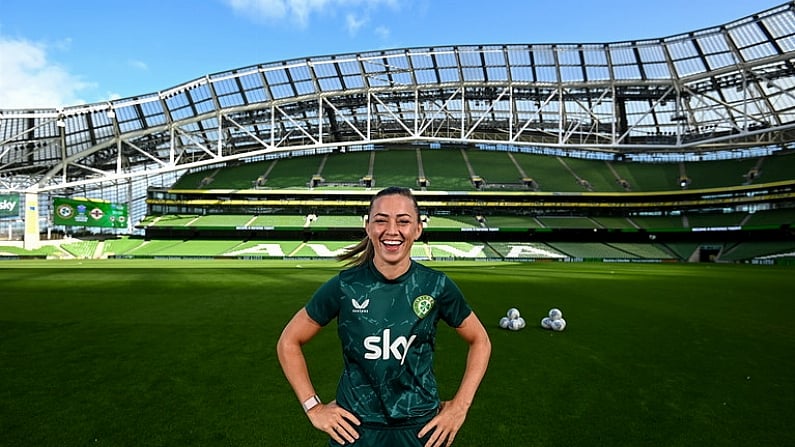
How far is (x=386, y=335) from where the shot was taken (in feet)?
6.94

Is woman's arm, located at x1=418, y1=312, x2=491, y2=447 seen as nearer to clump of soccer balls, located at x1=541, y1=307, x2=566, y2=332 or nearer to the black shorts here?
the black shorts

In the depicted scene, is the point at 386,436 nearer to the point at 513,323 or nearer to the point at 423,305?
the point at 423,305

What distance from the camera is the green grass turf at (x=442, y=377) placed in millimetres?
3955

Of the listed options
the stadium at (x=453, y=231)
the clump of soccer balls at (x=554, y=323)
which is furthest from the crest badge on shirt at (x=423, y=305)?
the clump of soccer balls at (x=554, y=323)

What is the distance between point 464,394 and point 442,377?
348 centimetres

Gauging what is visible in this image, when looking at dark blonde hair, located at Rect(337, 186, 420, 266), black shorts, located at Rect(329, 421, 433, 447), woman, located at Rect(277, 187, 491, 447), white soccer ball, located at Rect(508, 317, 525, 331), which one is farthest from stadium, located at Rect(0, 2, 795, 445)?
black shorts, located at Rect(329, 421, 433, 447)

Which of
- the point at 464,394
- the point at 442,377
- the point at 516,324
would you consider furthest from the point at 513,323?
the point at 464,394

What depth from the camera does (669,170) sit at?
5656cm

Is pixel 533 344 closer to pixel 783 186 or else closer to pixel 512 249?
pixel 512 249

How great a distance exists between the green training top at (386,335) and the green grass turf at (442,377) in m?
1.99

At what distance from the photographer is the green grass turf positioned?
13.0ft

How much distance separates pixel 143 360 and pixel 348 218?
154 ft

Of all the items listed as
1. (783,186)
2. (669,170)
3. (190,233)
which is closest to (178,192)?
(190,233)

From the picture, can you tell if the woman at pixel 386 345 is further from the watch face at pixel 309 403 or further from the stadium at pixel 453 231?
the stadium at pixel 453 231
